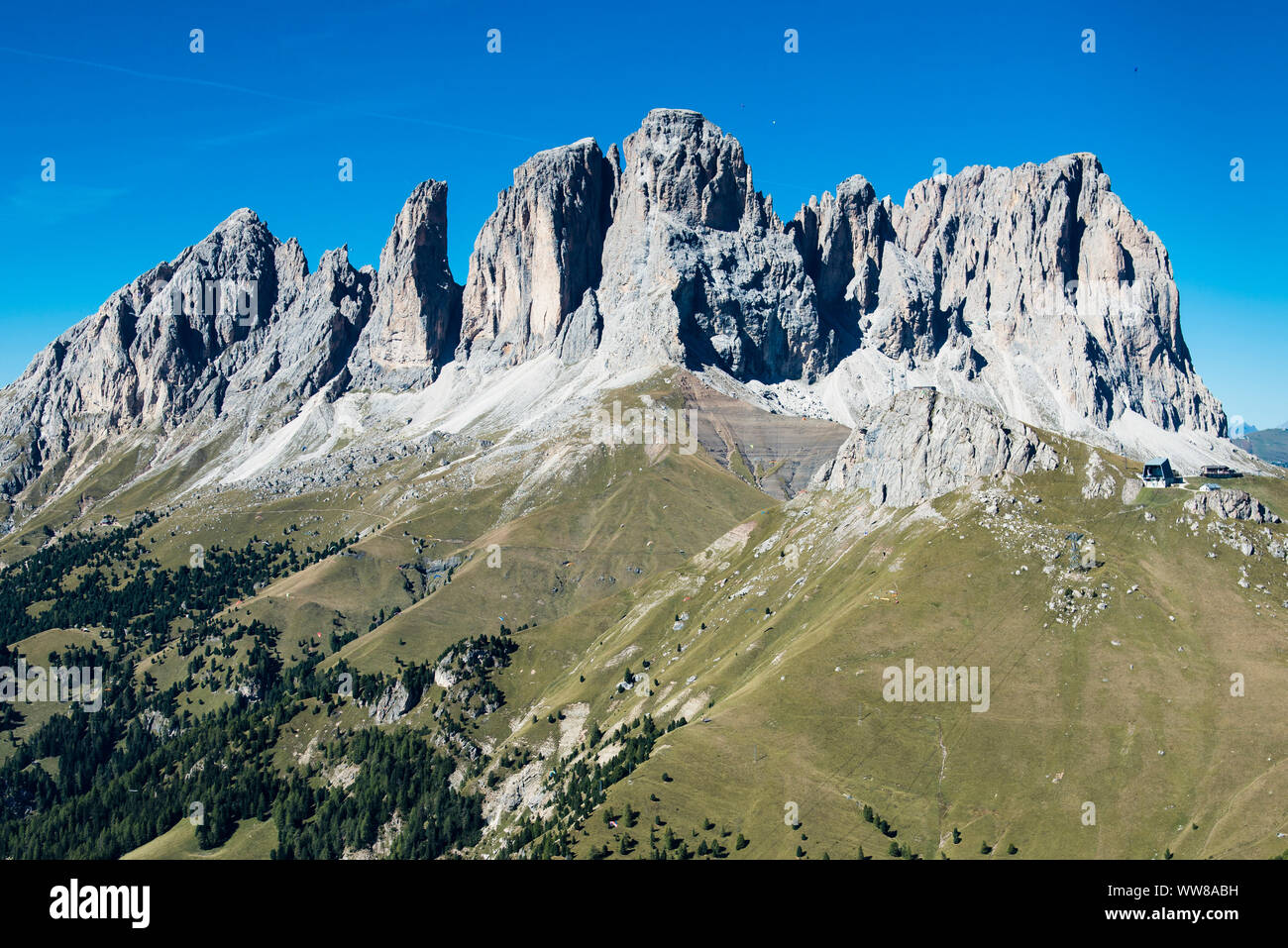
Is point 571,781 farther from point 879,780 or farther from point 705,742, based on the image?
point 879,780

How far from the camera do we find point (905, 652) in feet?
618

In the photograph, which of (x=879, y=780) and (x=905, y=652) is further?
(x=905, y=652)

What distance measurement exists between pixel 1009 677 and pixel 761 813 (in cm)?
5328

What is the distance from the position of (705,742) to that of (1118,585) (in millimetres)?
83514

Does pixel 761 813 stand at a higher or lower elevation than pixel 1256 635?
lower

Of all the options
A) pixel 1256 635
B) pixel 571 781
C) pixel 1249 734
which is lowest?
pixel 571 781

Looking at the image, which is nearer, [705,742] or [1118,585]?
[705,742]
